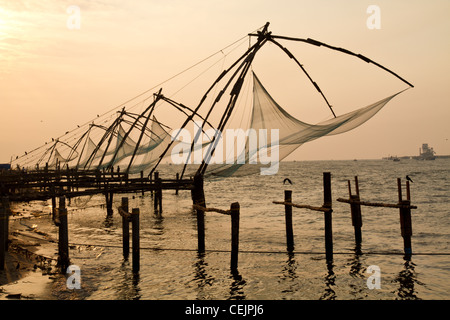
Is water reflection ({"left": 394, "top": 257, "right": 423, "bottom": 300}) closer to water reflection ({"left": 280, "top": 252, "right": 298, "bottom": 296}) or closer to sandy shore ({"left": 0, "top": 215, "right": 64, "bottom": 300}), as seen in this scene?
water reflection ({"left": 280, "top": 252, "right": 298, "bottom": 296})

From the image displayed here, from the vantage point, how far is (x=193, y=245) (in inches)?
578

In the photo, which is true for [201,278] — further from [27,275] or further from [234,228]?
[27,275]

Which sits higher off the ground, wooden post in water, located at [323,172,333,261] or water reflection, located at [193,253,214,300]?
wooden post in water, located at [323,172,333,261]

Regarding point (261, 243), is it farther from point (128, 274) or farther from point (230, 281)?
point (128, 274)

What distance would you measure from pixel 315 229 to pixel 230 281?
922cm

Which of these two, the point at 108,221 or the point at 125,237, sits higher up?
the point at 125,237

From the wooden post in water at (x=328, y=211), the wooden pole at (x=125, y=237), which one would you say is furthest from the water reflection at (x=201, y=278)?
the wooden post in water at (x=328, y=211)

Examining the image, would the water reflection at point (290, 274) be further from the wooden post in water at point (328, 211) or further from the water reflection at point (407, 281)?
the water reflection at point (407, 281)

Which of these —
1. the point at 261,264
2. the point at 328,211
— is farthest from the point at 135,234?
the point at 328,211

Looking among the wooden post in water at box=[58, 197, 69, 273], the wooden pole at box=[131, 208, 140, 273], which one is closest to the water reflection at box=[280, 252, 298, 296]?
the wooden pole at box=[131, 208, 140, 273]

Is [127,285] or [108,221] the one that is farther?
[108,221]

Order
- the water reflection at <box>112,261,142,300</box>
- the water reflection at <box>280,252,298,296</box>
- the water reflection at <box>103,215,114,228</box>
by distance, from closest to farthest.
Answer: the water reflection at <box>112,261,142,300</box> < the water reflection at <box>280,252,298,296</box> < the water reflection at <box>103,215,114,228</box>

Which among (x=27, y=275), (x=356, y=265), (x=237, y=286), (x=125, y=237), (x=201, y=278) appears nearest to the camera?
(x=27, y=275)

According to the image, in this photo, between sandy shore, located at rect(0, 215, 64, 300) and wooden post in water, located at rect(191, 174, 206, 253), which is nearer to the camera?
sandy shore, located at rect(0, 215, 64, 300)
